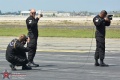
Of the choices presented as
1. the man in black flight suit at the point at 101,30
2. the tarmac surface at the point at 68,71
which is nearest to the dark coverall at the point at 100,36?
the man in black flight suit at the point at 101,30

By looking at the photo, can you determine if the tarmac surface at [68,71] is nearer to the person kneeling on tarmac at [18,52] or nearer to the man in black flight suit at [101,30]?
the person kneeling on tarmac at [18,52]

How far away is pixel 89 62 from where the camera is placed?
52.6ft

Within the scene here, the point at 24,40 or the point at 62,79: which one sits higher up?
the point at 24,40

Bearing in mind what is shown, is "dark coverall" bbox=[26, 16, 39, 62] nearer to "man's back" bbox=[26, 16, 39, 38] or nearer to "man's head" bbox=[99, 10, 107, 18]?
"man's back" bbox=[26, 16, 39, 38]

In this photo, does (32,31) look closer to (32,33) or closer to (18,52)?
(32,33)

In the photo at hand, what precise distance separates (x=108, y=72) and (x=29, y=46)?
290 centimetres

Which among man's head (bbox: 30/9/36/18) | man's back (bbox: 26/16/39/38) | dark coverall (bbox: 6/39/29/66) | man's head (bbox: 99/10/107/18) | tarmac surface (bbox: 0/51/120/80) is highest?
man's head (bbox: 30/9/36/18)

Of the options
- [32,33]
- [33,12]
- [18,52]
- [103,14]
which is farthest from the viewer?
[103,14]

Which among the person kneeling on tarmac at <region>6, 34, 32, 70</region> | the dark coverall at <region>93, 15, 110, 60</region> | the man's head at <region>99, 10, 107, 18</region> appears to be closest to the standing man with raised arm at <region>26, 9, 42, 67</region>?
the person kneeling on tarmac at <region>6, 34, 32, 70</region>

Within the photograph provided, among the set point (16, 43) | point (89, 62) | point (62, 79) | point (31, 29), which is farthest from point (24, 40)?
point (89, 62)

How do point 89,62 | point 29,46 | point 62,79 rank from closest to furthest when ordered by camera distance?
point 62,79, point 29,46, point 89,62

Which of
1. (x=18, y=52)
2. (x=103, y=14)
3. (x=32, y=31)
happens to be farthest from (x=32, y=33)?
(x=103, y=14)

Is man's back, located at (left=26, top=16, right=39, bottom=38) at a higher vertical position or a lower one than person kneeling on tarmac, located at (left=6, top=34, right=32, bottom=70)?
higher

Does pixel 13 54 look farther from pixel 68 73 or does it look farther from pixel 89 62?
pixel 89 62
